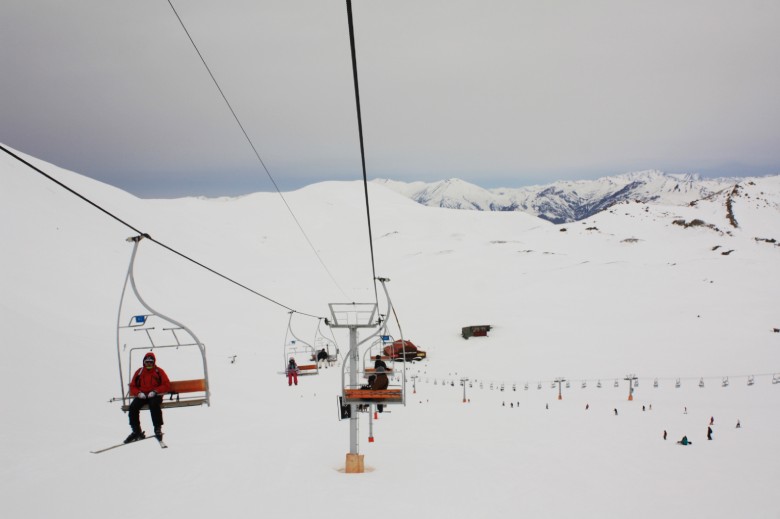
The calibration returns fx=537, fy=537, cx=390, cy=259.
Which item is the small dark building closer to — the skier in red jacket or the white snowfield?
the white snowfield

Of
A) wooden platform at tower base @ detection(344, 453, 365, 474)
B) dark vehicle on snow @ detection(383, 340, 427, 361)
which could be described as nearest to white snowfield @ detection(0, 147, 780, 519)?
wooden platform at tower base @ detection(344, 453, 365, 474)

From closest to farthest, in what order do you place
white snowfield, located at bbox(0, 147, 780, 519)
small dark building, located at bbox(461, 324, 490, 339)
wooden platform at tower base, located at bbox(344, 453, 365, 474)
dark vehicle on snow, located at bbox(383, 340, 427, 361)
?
white snowfield, located at bbox(0, 147, 780, 519)
wooden platform at tower base, located at bbox(344, 453, 365, 474)
dark vehicle on snow, located at bbox(383, 340, 427, 361)
small dark building, located at bbox(461, 324, 490, 339)

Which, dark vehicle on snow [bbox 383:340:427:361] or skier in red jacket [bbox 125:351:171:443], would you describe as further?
dark vehicle on snow [bbox 383:340:427:361]

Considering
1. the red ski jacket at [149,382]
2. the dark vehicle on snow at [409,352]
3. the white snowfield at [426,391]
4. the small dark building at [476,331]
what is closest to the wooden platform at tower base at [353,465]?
the white snowfield at [426,391]

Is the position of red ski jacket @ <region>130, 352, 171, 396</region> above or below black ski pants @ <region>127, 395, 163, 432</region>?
above

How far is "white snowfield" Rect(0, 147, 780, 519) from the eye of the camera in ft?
57.8

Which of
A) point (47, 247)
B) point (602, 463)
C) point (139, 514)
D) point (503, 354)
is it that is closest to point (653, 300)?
point (503, 354)

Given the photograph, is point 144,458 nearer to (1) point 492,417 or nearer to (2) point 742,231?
(1) point 492,417

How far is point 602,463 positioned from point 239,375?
25.7 meters

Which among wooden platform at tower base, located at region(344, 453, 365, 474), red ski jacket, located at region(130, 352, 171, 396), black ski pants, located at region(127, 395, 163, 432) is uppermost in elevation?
red ski jacket, located at region(130, 352, 171, 396)

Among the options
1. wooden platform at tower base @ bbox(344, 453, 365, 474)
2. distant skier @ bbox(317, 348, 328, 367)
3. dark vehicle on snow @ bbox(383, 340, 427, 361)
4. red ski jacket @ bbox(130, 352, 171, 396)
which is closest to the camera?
red ski jacket @ bbox(130, 352, 171, 396)

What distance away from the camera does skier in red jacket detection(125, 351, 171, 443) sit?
44.3ft

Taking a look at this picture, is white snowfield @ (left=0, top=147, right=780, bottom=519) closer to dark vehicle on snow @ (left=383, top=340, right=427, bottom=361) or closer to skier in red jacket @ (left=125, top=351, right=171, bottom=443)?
dark vehicle on snow @ (left=383, top=340, right=427, bottom=361)

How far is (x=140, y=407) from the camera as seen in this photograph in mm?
13594
